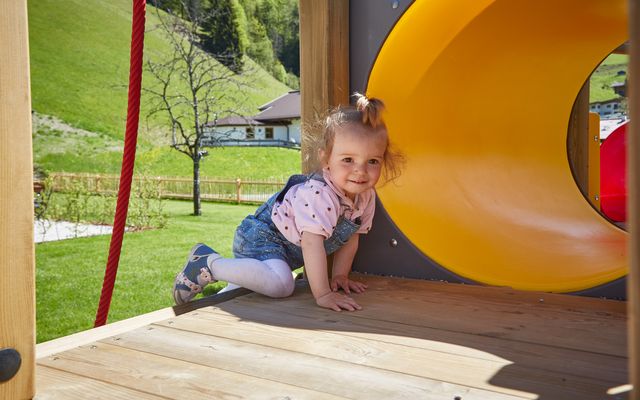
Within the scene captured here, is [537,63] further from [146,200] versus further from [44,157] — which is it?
[44,157]

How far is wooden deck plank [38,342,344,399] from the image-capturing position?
1139 millimetres

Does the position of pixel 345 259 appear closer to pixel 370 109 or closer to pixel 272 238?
pixel 272 238

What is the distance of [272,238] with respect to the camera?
221cm

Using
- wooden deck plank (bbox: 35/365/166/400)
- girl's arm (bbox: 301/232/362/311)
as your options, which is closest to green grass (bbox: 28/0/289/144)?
girl's arm (bbox: 301/232/362/311)

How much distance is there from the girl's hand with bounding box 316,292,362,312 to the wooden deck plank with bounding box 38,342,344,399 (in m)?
0.52

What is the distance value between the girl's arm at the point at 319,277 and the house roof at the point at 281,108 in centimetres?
3005

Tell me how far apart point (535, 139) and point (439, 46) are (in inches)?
35.2

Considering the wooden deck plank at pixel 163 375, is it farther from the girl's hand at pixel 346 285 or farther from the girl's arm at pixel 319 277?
the girl's hand at pixel 346 285

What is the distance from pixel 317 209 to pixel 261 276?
297 millimetres

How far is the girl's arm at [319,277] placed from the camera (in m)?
1.81

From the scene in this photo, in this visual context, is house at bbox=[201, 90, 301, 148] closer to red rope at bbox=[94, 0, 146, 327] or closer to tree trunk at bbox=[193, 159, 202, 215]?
tree trunk at bbox=[193, 159, 202, 215]

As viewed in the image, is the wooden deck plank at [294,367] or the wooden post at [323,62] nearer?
the wooden deck plank at [294,367]

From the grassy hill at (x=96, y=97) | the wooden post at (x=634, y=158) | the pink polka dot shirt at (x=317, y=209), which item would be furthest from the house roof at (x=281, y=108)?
the wooden post at (x=634, y=158)

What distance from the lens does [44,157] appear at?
73.4 ft
